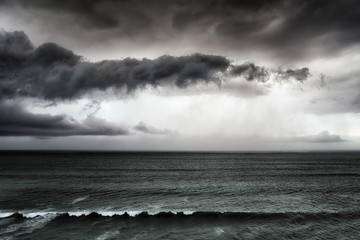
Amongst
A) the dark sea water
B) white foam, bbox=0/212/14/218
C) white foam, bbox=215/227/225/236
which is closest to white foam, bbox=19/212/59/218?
the dark sea water

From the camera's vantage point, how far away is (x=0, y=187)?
70.8m

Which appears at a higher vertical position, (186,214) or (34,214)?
(34,214)

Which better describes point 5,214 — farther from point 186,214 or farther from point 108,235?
point 186,214

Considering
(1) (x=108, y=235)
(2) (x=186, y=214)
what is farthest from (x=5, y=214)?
(2) (x=186, y=214)

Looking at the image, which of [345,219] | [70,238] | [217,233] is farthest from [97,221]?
[345,219]

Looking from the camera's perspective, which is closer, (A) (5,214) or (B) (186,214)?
(A) (5,214)

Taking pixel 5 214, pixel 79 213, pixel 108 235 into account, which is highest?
pixel 5 214

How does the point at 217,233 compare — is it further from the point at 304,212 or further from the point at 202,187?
the point at 202,187

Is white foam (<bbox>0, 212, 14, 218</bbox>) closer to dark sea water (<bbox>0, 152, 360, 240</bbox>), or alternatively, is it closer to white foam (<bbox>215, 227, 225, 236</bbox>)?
dark sea water (<bbox>0, 152, 360, 240</bbox>)

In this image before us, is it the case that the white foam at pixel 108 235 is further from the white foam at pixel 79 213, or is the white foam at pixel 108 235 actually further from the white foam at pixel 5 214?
the white foam at pixel 5 214

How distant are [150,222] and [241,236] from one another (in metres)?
13.9

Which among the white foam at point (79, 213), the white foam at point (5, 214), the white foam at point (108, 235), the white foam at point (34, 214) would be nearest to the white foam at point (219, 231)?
the white foam at point (108, 235)

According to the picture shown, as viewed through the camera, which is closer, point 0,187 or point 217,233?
point 217,233

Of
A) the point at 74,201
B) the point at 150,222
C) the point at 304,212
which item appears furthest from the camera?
the point at 74,201
